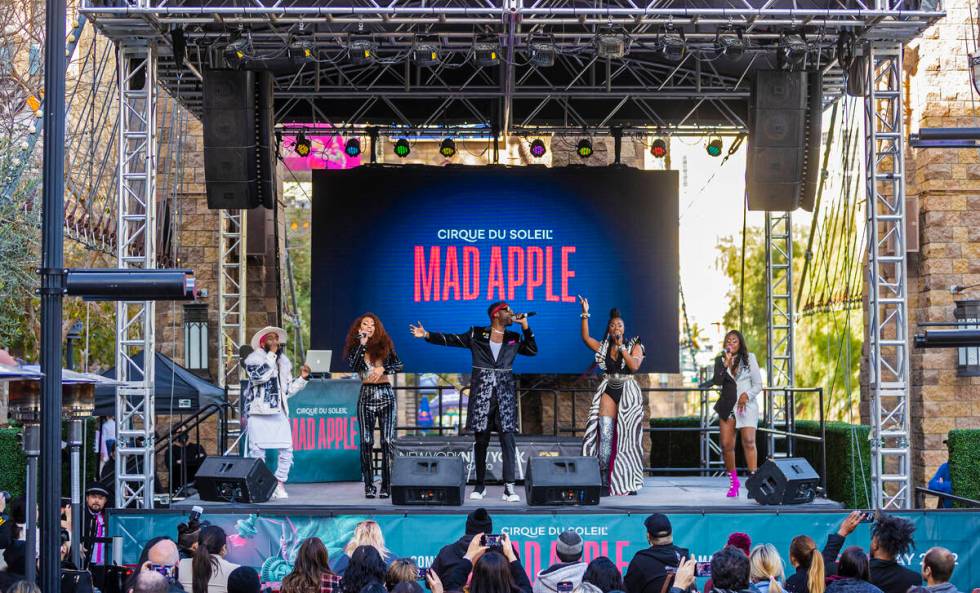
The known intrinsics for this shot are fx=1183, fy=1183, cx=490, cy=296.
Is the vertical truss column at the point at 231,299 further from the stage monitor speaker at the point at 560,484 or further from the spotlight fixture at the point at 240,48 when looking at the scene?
the stage monitor speaker at the point at 560,484

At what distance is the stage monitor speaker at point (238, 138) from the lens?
12352mm


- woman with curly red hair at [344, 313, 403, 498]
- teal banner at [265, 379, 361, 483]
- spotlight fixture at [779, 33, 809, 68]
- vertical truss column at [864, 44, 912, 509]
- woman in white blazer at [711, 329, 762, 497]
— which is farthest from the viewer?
teal banner at [265, 379, 361, 483]

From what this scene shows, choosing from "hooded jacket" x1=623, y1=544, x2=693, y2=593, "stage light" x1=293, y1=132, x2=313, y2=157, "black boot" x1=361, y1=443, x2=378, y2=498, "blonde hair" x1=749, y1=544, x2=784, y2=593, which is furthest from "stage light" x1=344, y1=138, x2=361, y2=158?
"blonde hair" x1=749, y1=544, x2=784, y2=593

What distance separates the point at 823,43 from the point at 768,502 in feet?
16.7

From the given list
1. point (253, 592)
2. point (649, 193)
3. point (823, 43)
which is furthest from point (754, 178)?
point (253, 592)

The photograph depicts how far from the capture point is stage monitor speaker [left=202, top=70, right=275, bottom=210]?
40.5 ft

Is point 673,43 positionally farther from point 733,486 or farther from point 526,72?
point 733,486

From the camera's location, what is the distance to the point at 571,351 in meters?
15.8

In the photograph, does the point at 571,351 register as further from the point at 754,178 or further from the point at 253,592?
the point at 253,592

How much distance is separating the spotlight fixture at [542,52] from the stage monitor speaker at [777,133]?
2.22 meters

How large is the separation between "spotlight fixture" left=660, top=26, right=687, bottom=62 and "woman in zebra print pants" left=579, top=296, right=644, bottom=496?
279 centimetres

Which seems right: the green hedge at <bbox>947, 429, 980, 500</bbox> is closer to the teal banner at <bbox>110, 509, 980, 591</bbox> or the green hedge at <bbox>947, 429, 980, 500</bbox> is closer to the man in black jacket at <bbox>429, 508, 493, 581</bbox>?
the teal banner at <bbox>110, 509, 980, 591</bbox>

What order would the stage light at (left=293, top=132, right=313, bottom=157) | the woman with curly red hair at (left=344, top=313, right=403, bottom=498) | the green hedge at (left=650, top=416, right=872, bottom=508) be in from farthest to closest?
the stage light at (left=293, top=132, right=313, bottom=157), the green hedge at (left=650, top=416, right=872, bottom=508), the woman with curly red hair at (left=344, top=313, right=403, bottom=498)

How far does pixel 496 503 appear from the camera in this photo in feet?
35.0
